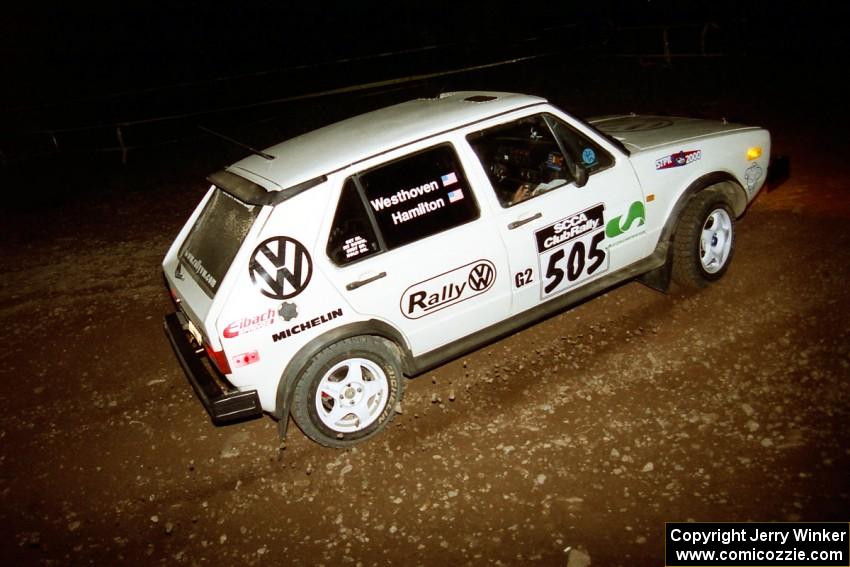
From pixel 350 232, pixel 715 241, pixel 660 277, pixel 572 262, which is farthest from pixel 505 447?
pixel 715 241

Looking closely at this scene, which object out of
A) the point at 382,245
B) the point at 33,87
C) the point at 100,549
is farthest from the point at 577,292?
the point at 33,87

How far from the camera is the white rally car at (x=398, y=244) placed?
3.31m

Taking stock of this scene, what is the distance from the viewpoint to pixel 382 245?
3465 mm

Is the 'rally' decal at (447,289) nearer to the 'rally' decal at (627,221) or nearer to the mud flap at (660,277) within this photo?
the 'rally' decal at (627,221)

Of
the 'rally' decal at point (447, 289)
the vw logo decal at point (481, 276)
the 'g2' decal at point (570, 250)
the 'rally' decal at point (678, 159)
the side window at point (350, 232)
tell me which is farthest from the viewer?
the 'rally' decal at point (678, 159)

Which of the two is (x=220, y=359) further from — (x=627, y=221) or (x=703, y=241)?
(x=703, y=241)

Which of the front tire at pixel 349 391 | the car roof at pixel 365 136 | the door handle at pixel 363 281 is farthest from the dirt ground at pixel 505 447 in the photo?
the car roof at pixel 365 136

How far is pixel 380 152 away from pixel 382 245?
577 millimetres

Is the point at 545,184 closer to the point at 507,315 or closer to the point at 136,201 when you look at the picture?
the point at 507,315

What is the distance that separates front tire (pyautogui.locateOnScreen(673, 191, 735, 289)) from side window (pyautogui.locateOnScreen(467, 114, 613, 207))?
93cm

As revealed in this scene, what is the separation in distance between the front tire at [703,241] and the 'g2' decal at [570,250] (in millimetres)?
778

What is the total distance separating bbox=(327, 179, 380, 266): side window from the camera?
3.39 meters

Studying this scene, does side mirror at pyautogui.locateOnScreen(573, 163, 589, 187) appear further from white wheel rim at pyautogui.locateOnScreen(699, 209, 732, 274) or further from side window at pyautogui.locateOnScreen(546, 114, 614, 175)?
white wheel rim at pyautogui.locateOnScreen(699, 209, 732, 274)

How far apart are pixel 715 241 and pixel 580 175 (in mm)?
1633
